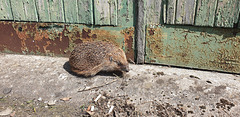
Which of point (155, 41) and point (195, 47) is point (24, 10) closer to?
point (155, 41)

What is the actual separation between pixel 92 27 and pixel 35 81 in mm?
1403

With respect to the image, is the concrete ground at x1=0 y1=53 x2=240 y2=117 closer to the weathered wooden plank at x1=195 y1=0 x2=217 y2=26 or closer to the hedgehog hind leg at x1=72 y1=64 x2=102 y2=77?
the hedgehog hind leg at x1=72 y1=64 x2=102 y2=77

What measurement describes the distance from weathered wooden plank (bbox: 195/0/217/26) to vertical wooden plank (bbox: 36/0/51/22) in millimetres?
2717

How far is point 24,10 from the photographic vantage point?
12.6 ft

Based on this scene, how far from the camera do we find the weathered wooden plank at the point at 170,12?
314cm

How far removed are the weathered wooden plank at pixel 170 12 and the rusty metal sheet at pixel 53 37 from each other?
655mm

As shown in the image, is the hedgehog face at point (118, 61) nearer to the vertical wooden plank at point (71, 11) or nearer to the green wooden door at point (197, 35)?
the green wooden door at point (197, 35)

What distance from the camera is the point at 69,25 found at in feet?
12.4

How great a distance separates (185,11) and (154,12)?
50 cm

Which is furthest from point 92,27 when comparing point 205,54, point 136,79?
point 205,54

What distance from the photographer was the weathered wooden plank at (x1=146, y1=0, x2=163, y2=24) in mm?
3230

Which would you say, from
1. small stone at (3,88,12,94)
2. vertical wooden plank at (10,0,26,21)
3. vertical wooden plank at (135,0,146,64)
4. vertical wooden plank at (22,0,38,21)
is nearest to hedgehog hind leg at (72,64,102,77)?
vertical wooden plank at (135,0,146,64)

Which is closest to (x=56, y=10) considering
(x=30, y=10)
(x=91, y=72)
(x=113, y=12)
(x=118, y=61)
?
(x=30, y=10)

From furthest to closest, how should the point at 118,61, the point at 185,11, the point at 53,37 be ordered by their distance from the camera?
1. the point at 53,37
2. the point at 118,61
3. the point at 185,11
